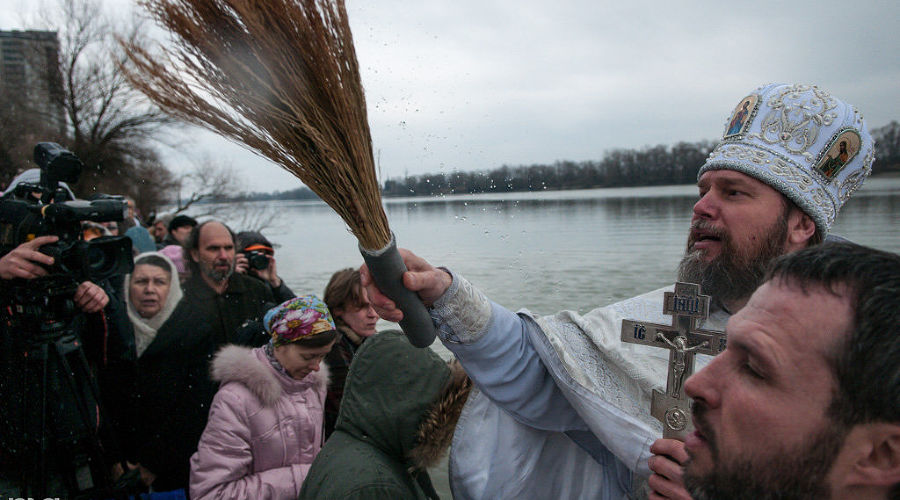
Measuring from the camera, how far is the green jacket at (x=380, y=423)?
1.97 meters

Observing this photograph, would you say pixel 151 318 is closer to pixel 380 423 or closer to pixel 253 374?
pixel 253 374

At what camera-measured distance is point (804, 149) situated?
6.19ft

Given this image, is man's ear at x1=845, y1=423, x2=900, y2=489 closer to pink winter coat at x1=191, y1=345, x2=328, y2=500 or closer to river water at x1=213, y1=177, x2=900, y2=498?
river water at x1=213, y1=177, x2=900, y2=498

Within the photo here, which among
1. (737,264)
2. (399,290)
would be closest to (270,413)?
(399,290)

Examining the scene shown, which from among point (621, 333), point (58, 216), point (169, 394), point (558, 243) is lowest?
point (558, 243)

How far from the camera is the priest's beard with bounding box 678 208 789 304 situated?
1763 millimetres

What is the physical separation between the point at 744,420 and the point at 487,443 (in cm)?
111

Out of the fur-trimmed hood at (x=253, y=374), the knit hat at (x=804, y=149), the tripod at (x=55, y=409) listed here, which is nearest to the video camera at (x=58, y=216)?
the tripod at (x=55, y=409)

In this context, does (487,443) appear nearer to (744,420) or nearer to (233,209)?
(744,420)

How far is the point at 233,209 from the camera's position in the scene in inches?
1166

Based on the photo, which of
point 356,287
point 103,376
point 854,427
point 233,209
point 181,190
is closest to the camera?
point 854,427

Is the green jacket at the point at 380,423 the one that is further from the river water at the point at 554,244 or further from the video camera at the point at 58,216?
the video camera at the point at 58,216

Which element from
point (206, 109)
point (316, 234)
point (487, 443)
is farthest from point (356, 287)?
point (316, 234)

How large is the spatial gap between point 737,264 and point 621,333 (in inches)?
16.7
